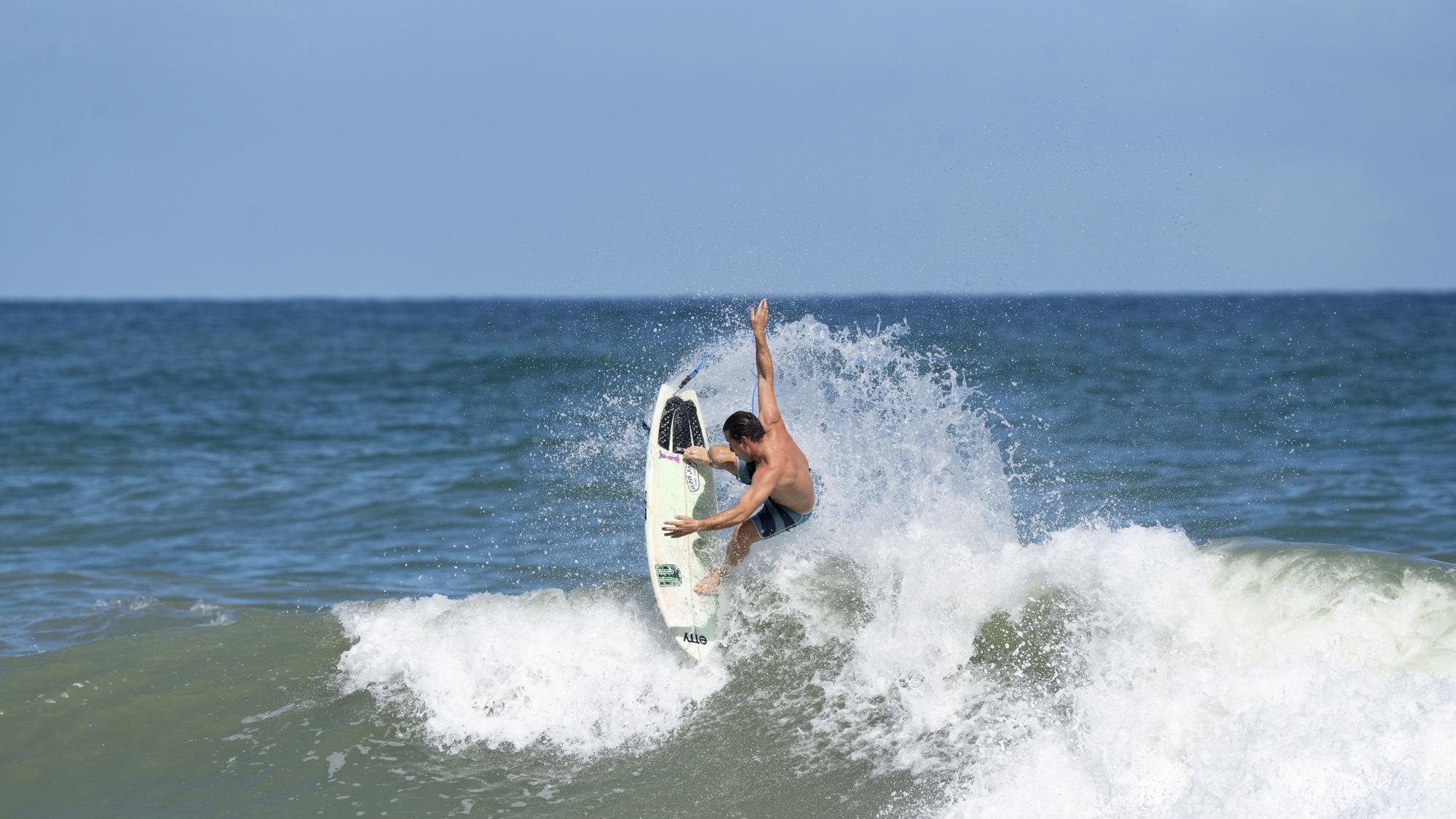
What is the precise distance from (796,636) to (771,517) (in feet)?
2.42

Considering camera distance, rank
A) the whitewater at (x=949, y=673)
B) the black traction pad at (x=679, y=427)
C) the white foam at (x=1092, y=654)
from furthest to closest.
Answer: the black traction pad at (x=679, y=427), the whitewater at (x=949, y=673), the white foam at (x=1092, y=654)

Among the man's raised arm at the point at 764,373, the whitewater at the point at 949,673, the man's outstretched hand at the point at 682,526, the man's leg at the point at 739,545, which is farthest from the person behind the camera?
the man's leg at the point at 739,545

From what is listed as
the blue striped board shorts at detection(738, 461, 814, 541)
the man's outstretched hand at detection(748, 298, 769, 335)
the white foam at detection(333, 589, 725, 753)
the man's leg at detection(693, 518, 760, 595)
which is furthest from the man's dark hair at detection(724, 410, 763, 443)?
the white foam at detection(333, 589, 725, 753)

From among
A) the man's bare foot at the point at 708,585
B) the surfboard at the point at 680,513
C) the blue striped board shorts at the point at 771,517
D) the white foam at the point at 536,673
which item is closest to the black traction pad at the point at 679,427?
the surfboard at the point at 680,513

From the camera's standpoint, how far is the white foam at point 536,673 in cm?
661

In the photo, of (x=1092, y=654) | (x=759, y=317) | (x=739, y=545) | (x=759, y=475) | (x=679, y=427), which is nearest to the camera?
(x=1092, y=654)

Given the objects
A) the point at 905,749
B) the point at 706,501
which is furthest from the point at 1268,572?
the point at 706,501

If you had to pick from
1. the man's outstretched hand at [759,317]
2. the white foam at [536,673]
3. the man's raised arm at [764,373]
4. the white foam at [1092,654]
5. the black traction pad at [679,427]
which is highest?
the man's outstretched hand at [759,317]

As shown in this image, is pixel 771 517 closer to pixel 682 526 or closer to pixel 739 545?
pixel 739 545

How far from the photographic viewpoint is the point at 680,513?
286 inches

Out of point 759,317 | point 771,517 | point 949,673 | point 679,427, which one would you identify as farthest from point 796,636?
point 759,317

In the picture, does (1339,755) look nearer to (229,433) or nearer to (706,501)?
(706,501)

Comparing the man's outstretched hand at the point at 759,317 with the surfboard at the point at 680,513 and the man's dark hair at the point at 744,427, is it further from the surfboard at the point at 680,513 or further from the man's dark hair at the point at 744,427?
the surfboard at the point at 680,513

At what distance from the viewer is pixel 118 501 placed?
1338 cm
